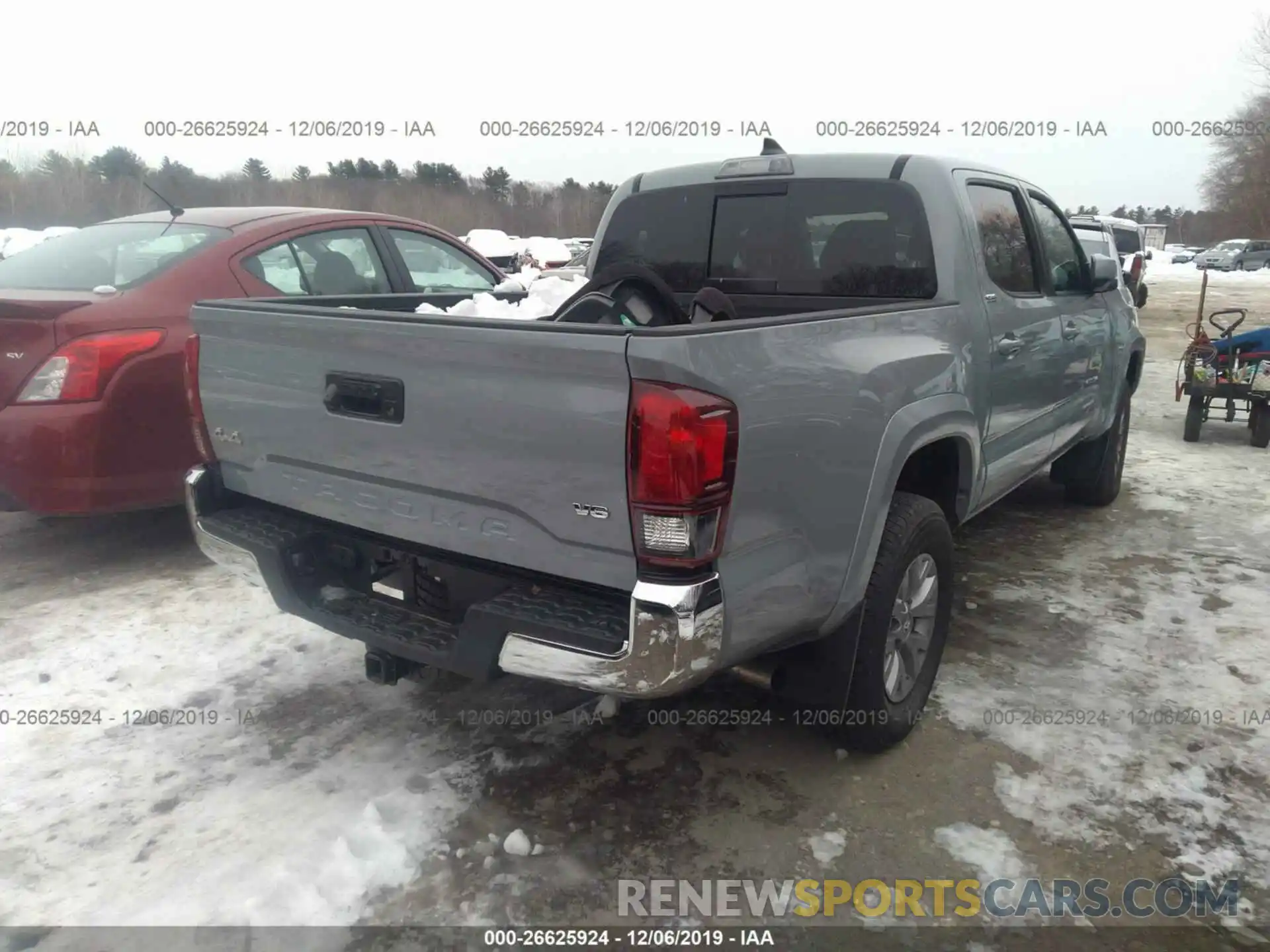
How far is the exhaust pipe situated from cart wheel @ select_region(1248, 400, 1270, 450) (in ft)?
20.9

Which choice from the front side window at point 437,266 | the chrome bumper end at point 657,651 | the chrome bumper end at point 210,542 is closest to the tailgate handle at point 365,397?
the chrome bumper end at point 210,542

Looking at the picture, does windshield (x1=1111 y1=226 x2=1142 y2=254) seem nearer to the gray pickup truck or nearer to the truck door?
the truck door

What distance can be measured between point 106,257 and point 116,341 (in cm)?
94

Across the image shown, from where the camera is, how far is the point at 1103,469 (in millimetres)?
5402

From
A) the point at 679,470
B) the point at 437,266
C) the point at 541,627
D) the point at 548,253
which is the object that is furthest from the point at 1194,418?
the point at 548,253

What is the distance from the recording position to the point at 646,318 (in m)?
3.04

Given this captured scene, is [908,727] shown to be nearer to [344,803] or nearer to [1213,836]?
[1213,836]

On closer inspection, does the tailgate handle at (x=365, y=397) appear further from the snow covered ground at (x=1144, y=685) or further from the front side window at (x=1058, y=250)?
the front side window at (x=1058, y=250)

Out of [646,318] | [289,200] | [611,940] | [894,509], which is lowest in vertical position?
[611,940]

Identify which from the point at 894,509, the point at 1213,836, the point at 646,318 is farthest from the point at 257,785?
the point at 1213,836

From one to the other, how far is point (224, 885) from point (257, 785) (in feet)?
1.54

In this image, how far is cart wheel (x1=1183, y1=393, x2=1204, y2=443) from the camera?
7223 millimetres

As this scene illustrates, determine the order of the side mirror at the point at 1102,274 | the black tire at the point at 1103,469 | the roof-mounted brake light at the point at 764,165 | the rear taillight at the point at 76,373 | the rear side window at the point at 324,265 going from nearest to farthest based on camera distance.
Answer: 1. the roof-mounted brake light at the point at 764,165
2. the rear taillight at the point at 76,373
3. the side mirror at the point at 1102,274
4. the rear side window at the point at 324,265
5. the black tire at the point at 1103,469

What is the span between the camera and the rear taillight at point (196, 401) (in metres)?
2.92
